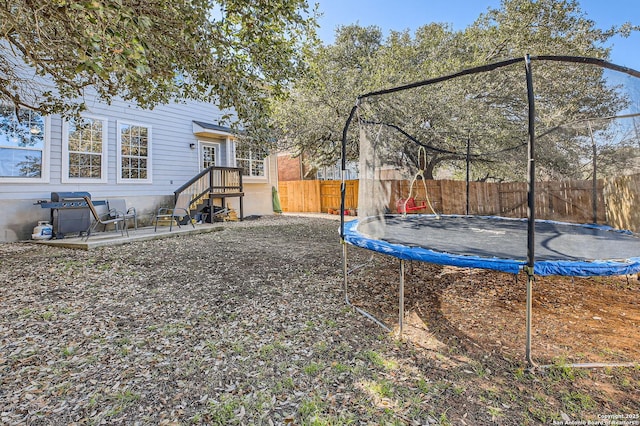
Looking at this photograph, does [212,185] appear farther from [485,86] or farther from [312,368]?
[312,368]

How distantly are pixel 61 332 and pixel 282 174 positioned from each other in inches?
716

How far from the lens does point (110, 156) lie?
7598 millimetres

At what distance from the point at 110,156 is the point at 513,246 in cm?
869

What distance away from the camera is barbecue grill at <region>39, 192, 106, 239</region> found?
612cm

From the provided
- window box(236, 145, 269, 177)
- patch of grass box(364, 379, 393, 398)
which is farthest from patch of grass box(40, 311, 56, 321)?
window box(236, 145, 269, 177)

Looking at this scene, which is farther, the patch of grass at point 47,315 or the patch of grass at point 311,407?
the patch of grass at point 47,315

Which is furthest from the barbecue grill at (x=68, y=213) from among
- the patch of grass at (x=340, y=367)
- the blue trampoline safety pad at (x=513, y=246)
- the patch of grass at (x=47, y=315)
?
the patch of grass at (x=340, y=367)

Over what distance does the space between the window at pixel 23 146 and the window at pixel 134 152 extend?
1506 mm

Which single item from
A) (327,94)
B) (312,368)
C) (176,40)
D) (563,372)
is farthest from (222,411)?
(327,94)

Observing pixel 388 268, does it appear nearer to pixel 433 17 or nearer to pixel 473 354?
pixel 473 354

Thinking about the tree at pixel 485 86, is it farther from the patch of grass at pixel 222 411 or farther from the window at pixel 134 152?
the patch of grass at pixel 222 411

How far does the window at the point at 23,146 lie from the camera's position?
20.0 ft

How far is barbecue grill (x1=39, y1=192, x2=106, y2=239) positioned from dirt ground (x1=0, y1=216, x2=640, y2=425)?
7.51ft

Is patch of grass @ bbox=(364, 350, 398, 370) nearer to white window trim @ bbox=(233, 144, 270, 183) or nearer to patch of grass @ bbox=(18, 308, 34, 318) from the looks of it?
patch of grass @ bbox=(18, 308, 34, 318)
